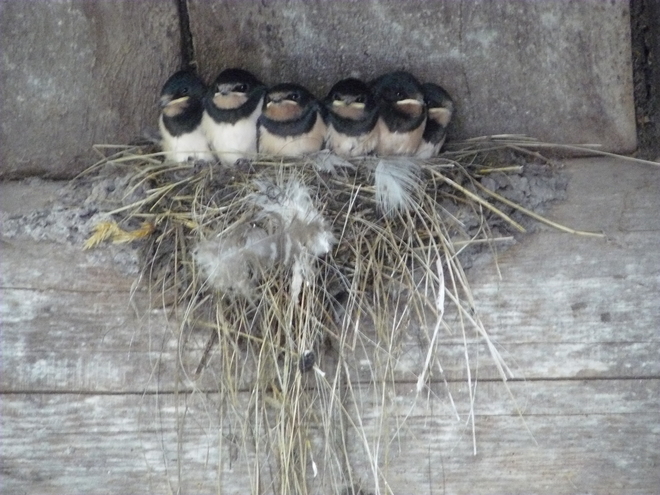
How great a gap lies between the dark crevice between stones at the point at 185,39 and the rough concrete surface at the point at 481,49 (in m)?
0.02

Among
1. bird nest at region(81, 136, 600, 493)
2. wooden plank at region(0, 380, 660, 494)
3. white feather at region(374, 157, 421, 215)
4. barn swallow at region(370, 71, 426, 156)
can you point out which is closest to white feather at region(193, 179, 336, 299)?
bird nest at region(81, 136, 600, 493)

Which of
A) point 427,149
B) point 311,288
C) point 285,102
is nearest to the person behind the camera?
point 311,288

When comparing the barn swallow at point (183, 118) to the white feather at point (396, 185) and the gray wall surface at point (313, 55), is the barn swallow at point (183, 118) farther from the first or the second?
the white feather at point (396, 185)

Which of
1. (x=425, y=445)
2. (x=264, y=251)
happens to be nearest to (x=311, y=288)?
(x=264, y=251)

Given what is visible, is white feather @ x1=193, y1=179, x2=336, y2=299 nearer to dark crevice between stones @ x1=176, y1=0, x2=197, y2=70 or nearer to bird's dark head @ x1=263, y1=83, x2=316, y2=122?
bird's dark head @ x1=263, y1=83, x2=316, y2=122

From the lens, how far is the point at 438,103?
1.97m

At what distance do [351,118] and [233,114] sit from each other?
0.23 meters

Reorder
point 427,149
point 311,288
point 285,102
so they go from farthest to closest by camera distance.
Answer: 1. point 427,149
2. point 285,102
3. point 311,288

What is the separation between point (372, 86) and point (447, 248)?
420 mm

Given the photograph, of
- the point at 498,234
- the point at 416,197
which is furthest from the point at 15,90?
the point at 498,234

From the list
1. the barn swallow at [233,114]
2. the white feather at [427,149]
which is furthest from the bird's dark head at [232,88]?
the white feather at [427,149]

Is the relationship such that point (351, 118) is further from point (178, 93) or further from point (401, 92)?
point (178, 93)

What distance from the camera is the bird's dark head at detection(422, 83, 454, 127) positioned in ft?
6.44

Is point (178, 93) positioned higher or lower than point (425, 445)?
higher
